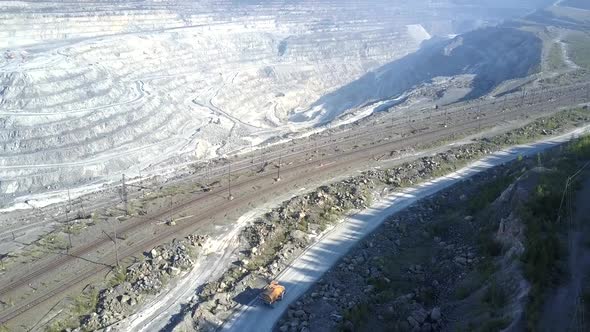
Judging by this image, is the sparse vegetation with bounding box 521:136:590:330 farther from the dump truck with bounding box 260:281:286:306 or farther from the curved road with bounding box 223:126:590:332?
the dump truck with bounding box 260:281:286:306

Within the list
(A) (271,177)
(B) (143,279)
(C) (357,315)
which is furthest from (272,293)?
(A) (271,177)

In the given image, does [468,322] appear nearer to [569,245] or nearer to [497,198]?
[569,245]

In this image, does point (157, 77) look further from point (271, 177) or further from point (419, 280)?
point (419, 280)

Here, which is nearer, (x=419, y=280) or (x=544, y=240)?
(x=544, y=240)

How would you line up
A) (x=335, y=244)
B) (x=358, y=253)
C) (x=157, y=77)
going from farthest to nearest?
(x=157, y=77)
(x=335, y=244)
(x=358, y=253)

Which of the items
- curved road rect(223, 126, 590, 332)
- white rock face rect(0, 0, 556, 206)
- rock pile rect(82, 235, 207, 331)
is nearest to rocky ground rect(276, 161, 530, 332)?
curved road rect(223, 126, 590, 332)

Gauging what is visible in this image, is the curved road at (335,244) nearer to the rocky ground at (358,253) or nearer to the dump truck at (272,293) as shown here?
the dump truck at (272,293)

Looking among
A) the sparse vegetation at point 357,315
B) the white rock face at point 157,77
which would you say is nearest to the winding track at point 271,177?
the sparse vegetation at point 357,315
